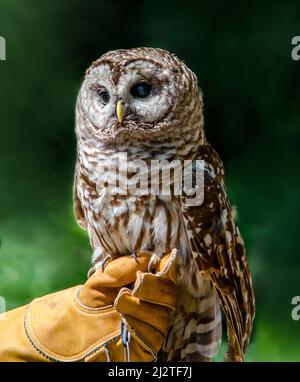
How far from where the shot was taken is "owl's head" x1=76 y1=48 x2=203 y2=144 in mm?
1317

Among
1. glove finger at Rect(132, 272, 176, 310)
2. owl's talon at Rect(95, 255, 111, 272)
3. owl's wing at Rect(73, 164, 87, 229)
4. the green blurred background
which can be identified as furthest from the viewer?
the green blurred background

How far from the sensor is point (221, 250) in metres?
1.38

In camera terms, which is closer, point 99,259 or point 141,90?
point 141,90

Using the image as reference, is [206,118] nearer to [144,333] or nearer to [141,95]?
[141,95]

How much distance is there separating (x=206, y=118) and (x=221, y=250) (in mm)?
539

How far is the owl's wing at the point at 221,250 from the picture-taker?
4.46ft

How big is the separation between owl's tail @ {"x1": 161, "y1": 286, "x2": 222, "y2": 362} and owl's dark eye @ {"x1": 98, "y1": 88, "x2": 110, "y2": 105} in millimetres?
497

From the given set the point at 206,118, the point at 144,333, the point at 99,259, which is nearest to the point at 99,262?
the point at 99,259

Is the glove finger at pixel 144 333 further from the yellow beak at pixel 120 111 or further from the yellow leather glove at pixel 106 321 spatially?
the yellow beak at pixel 120 111

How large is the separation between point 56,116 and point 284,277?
855 millimetres

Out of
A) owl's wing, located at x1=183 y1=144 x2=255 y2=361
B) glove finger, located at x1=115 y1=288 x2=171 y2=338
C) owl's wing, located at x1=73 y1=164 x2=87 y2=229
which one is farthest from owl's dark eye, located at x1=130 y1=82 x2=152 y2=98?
glove finger, located at x1=115 y1=288 x2=171 y2=338

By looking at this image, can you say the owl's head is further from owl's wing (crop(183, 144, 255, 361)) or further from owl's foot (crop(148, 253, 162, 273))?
owl's foot (crop(148, 253, 162, 273))

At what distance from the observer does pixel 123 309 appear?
4.25 ft

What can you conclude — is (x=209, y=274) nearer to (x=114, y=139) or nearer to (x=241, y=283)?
(x=241, y=283)
